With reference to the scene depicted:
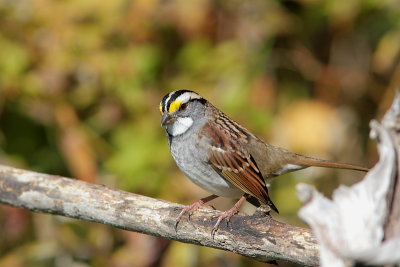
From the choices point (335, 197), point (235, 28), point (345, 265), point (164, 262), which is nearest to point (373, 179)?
point (335, 197)

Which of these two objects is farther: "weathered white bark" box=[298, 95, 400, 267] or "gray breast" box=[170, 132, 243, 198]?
"gray breast" box=[170, 132, 243, 198]

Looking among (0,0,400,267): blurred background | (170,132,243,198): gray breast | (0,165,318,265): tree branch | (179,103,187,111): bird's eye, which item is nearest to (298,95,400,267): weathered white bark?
(0,165,318,265): tree branch

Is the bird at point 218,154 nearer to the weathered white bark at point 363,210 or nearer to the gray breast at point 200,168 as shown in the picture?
the gray breast at point 200,168

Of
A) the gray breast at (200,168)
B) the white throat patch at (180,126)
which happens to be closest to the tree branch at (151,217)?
the gray breast at (200,168)

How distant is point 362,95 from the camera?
5.35 m

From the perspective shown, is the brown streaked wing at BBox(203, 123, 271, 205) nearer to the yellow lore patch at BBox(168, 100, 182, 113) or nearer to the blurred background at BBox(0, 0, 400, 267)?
the yellow lore patch at BBox(168, 100, 182, 113)

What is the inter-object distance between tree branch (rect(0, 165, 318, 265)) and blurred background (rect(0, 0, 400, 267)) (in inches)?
31.3

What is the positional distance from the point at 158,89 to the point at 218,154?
3.84 ft

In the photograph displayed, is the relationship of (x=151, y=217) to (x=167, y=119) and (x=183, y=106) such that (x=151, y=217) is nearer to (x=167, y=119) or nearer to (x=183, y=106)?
(x=167, y=119)

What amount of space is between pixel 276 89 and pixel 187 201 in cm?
135

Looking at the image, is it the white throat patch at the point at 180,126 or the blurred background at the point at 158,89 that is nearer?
the white throat patch at the point at 180,126

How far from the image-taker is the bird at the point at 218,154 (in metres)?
3.50

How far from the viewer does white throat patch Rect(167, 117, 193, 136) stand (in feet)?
11.9

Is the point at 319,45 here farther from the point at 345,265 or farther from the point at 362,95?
the point at 345,265
